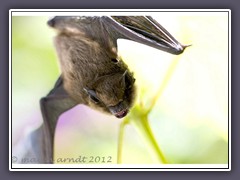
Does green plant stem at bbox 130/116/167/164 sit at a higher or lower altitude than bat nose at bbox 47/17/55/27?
lower

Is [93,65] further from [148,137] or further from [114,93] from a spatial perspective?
[148,137]

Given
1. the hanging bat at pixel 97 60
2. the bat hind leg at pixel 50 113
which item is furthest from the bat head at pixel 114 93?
the bat hind leg at pixel 50 113

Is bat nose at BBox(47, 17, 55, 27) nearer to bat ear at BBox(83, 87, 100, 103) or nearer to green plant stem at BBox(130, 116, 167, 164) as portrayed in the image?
bat ear at BBox(83, 87, 100, 103)

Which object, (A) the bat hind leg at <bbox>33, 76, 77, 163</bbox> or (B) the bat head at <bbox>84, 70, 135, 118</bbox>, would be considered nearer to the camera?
(B) the bat head at <bbox>84, 70, 135, 118</bbox>

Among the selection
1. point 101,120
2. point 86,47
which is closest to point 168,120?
point 101,120

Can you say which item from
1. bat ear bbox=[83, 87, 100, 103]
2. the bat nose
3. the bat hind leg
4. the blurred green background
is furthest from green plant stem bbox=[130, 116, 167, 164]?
the bat nose

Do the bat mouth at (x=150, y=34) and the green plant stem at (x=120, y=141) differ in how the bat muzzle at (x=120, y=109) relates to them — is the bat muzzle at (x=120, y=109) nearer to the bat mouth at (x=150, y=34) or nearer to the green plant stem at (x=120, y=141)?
the green plant stem at (x=120, y=141)

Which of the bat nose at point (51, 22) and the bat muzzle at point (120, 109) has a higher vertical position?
the bat nose at point (51, 22)
